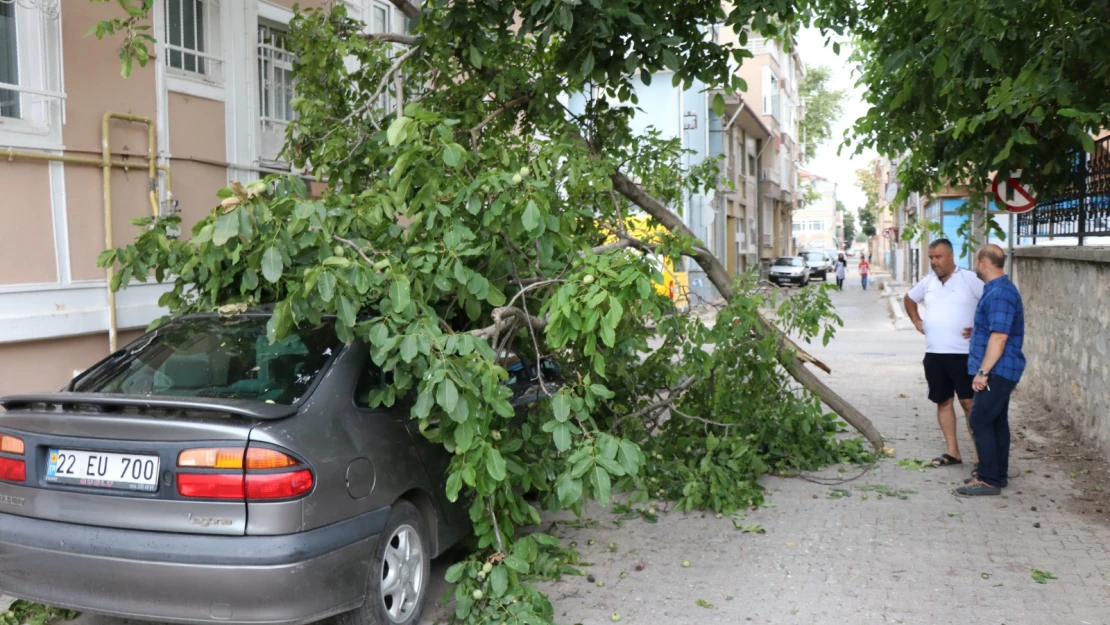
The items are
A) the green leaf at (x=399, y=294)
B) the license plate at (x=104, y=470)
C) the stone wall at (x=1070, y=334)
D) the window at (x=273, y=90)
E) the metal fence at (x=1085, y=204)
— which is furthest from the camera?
the window at (x=273, y=90)

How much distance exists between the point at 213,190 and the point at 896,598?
26.2 feet

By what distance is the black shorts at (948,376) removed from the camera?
756cm

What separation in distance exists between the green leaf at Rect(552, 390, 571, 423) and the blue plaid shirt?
3769 millimetres

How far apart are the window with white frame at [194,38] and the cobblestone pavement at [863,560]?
→ 6439mm

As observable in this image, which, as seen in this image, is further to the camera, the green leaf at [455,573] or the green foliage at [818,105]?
the green foliage at [818,105]

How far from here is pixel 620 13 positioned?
640 cm

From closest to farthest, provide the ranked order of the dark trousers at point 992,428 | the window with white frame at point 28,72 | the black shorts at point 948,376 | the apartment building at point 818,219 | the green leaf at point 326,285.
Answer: the green leaf at point 326,285 < the dark trousers at point 992,428 < the black shorts at point 948,376 < the window with white frame at point 28,72 < the apartment building at point 818,219

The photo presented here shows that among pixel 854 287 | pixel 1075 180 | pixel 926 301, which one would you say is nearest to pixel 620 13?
pixel 926 301

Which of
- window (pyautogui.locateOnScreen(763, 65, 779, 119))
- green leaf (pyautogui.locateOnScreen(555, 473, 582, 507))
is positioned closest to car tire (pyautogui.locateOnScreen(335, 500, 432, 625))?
green leaf (pyautogui.locateOnScreen(555, 473, 582, 507))

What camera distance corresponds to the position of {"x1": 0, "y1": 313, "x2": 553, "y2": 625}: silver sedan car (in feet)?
12.2

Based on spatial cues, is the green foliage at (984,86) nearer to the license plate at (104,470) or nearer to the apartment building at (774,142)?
the license plate at (104,470)

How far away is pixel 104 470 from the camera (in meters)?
3.91

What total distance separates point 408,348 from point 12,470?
1741 mm

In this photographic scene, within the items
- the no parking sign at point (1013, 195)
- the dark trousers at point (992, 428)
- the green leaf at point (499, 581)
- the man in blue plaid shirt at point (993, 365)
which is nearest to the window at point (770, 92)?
the no parking sign at point (1013, 195)
